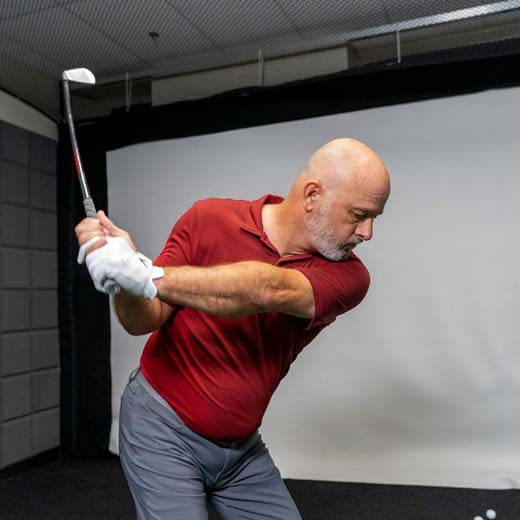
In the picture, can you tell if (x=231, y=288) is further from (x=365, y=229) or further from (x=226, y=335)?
(x=365, y=229)

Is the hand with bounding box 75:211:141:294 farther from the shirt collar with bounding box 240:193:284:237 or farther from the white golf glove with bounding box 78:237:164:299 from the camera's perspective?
the shirt collar with bounding box 240:193:284:237

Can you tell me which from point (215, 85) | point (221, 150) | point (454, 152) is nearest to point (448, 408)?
point (454, 152)

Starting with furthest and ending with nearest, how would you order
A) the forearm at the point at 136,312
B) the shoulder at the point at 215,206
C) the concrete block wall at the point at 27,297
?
the concrete block wall at the point at 27,297
the shoulder at the point at 215,206
the forearm at the point at 136,312

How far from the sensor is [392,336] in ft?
10.4

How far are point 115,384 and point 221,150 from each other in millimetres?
1587

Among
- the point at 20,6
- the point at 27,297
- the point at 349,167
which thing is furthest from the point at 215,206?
the point at 27,297

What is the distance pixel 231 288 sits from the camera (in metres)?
1.19

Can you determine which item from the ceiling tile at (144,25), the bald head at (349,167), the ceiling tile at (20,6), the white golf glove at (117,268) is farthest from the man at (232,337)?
the ceiling tile at (20,6)

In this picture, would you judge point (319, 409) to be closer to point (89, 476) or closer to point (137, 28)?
point (89, 476)

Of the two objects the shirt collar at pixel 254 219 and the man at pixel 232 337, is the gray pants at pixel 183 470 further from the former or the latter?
the shirt collar at pixel 254 219

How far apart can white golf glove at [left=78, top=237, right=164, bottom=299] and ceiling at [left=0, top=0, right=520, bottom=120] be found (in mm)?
2116

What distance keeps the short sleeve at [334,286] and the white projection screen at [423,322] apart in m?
1.67

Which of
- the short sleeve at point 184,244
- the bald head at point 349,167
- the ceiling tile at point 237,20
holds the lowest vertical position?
the short sleeve at point 184,244

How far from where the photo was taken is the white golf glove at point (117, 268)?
1040 mm
